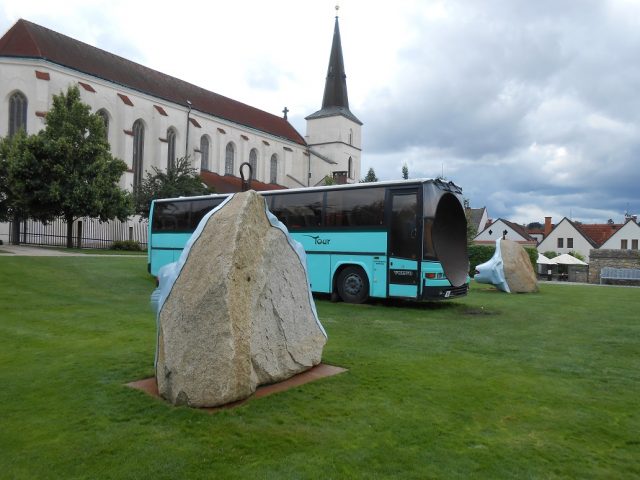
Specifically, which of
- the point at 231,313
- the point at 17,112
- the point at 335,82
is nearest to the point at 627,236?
the point at 335,82

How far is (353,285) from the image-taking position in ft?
45.3

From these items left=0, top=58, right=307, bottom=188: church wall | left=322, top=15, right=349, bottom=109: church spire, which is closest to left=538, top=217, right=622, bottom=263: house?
left=322, top=15, right=349, bottom=109: church spire

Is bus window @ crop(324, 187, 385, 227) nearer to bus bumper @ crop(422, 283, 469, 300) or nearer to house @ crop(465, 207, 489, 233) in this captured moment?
bus bumper @ crop(422, 283, 469, 300)

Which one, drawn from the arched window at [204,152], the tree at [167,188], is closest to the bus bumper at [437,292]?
the tree at [167,188]

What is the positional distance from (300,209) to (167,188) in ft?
90.8

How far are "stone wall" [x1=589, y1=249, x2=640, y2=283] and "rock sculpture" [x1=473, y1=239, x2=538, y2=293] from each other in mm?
18257

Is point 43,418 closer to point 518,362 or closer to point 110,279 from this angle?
point 518,362

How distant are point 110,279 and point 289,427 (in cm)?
1421

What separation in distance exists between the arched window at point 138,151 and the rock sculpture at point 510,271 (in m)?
35.9

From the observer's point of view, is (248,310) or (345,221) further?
(345,221)

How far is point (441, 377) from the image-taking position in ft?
19.4

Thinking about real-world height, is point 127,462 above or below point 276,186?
below

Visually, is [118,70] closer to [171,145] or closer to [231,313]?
[171,145]

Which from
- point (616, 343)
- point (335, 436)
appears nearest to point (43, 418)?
point (335, 436)
